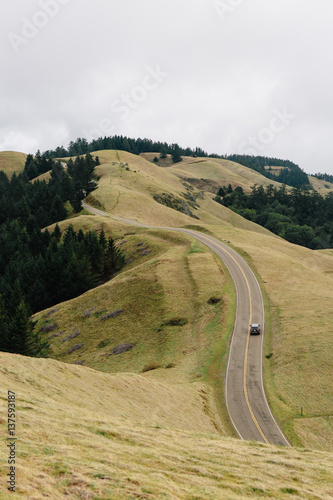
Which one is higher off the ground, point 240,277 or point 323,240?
point 323,240

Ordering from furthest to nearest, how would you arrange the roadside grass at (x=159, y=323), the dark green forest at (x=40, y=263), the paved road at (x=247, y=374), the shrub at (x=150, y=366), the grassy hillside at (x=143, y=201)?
the grassy hillside at (x=143, y=201) → the dark green forest at (x=40, y=263) → the roadside grass at (x=159, y=323) → the shrub at (x=150, y=366) → the paved road at (x=247, y=374)

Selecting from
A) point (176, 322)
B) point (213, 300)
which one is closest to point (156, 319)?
point (176, 322)

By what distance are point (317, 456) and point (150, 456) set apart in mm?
11272

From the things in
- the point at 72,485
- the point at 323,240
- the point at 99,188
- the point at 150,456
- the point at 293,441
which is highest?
the point at 99,188

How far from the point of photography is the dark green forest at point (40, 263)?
48.8 m

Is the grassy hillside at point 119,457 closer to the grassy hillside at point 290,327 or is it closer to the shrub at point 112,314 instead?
the grassy hillside at point 290,327

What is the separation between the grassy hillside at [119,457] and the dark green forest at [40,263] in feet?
77.6

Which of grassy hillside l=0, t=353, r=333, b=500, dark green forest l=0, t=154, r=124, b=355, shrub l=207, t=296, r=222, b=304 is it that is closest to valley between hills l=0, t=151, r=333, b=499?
grassy hillside l=0, t=353, r=333, b=500

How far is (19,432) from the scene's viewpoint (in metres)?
15.0

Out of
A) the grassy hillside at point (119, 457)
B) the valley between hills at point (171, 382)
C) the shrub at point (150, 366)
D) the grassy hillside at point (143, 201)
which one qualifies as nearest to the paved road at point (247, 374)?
the valley between hills at point (171, 382)

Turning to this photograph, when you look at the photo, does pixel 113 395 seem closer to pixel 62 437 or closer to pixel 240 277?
pixel 62 437

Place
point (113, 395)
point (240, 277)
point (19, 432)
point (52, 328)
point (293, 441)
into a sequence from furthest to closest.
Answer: point (240, 277)
point (52, 328)
point (293, 441)
point (113, 395)
point (19, 432)

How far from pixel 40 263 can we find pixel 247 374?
48038 mm

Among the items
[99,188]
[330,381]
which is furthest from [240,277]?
[99,188]
